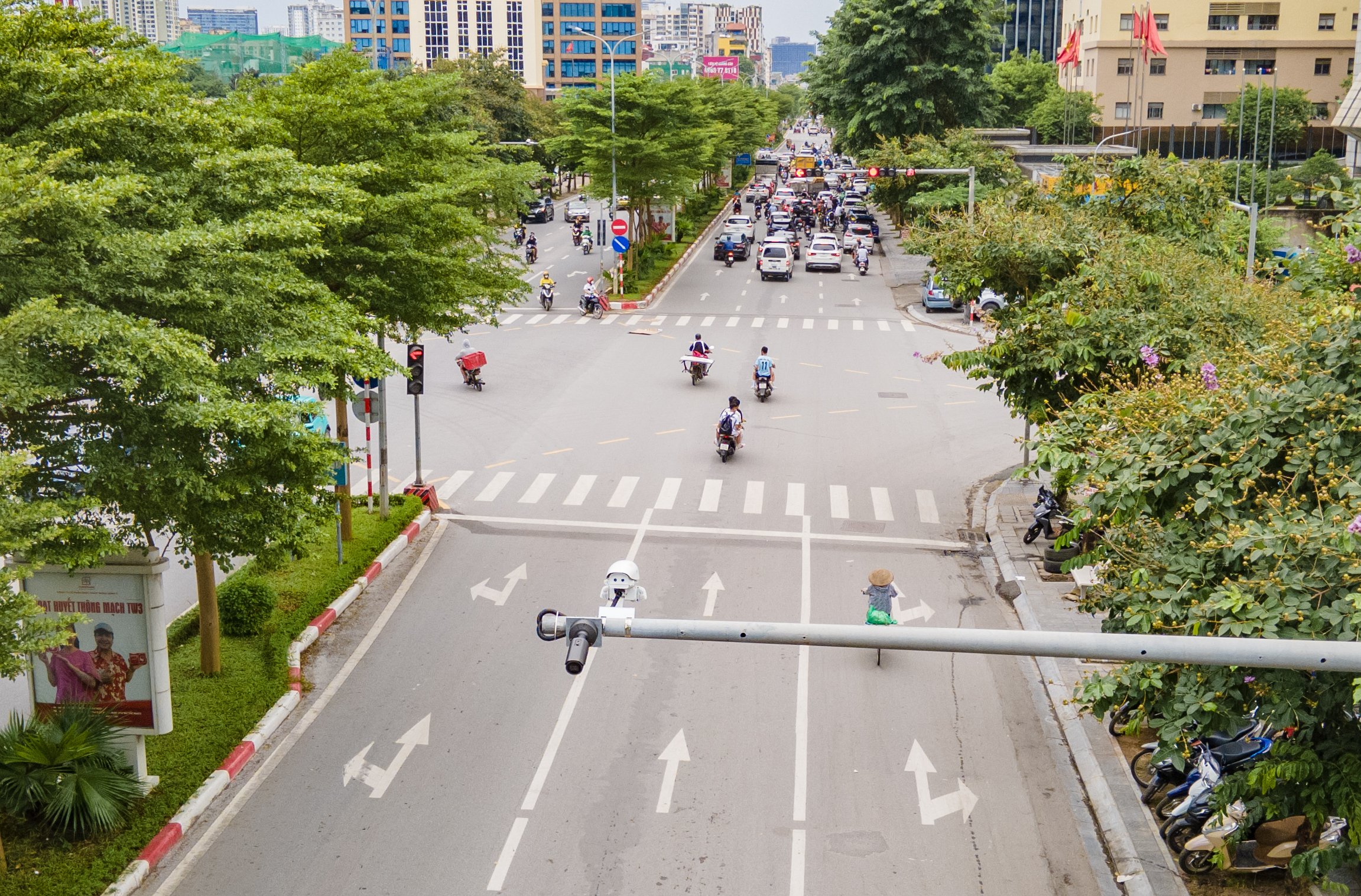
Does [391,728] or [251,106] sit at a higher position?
[251,106]

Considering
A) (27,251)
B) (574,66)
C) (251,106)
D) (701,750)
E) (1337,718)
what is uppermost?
(574,66)

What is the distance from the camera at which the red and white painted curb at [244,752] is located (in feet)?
41.3

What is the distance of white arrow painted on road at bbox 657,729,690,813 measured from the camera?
14.3 metres

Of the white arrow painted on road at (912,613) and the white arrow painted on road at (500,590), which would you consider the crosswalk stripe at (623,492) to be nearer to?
the white arrow painted on road at (500,590)

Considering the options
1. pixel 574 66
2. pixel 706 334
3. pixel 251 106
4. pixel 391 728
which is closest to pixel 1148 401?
pixel 391 728

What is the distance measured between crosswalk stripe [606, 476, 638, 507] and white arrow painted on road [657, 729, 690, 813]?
9942 mm

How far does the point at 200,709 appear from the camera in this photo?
15.7 m

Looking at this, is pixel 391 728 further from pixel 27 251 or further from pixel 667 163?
pixel 667 163

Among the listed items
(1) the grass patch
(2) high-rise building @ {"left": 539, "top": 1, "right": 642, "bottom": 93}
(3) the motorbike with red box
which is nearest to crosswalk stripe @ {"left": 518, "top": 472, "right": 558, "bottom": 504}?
(1) the grass patch

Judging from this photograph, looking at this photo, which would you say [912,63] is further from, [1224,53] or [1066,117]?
[1224,53]

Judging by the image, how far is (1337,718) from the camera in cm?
1017

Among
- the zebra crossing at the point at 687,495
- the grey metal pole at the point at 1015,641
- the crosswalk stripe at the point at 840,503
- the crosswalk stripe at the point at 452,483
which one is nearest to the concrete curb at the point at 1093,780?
the grey metal pole at the point at 1015,641

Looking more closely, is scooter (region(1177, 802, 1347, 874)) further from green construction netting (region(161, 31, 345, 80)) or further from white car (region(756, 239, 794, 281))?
green construction netting (region(161, 31, 345, 80))

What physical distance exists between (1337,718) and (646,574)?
501 inches
